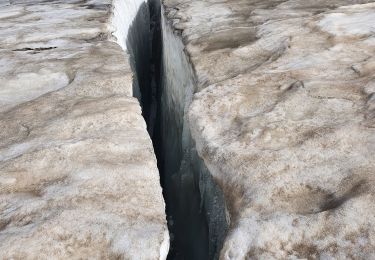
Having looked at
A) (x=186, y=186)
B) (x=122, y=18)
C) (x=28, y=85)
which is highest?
(x=28, y=85)

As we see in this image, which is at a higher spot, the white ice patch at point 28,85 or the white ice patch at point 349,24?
the white ice patch at point 349,24

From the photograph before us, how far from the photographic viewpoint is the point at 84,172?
2320 millimetres

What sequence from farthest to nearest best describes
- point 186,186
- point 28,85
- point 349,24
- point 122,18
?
1. point 122,18
2. point 349,24
3. point 28,85
4. point 186,186

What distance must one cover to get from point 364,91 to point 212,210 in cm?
113

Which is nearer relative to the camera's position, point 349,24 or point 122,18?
point 349,24

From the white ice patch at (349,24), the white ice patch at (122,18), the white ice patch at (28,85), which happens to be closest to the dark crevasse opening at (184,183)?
the white ice patch at (122,18)

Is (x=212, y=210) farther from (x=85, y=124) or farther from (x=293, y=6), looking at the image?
(x=293, y=6)

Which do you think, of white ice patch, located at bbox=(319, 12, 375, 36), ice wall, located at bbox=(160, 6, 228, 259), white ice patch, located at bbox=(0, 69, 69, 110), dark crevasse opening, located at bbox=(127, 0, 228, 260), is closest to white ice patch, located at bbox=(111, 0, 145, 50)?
dark crevasse opening, located at bbox=(127, 0, 228, 260)

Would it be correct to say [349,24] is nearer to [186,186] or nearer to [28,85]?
[186,186]

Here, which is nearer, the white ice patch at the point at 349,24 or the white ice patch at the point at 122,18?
the white ice patch at the point at 349,24

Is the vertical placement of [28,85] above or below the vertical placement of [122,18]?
above

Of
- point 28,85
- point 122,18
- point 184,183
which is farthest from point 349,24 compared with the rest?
point 122,18

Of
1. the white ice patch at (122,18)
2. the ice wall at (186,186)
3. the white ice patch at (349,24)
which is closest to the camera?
the ice wall at (186,186)

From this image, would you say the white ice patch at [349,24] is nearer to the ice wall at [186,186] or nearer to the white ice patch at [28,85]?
the ice wall at [186,186]
